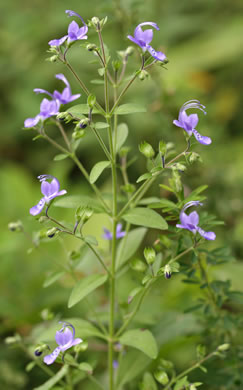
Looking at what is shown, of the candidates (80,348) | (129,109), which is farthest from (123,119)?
(80,348)

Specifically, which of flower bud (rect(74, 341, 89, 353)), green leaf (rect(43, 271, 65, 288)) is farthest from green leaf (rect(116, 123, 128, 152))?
flower bud (rect(74, 341, 89, 353))

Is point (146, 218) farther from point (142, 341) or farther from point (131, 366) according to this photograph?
point (131, 366)

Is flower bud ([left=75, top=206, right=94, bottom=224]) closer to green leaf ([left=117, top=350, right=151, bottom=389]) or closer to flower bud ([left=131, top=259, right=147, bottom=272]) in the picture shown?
flower bud ([left=131, top=259, right=147, bottom=272])

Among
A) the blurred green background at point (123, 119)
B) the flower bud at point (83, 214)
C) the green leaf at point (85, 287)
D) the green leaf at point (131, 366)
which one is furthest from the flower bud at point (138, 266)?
the blurred green background at point (123, 119)

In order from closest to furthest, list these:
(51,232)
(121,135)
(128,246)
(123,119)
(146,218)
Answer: (51,232)
(146,218)
(121,135)
(128,246)
(123,119)

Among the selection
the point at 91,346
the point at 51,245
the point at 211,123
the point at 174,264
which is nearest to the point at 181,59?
the point at 211,123
